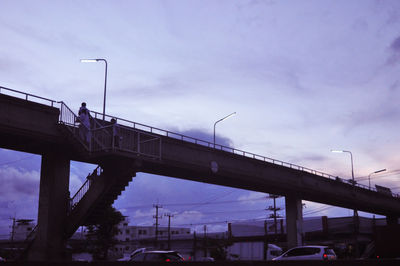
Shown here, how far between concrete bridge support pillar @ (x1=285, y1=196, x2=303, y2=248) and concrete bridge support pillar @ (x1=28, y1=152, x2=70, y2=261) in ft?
86.9

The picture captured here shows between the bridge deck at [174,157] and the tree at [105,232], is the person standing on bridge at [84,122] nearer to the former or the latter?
the bridge deck at [174,157]

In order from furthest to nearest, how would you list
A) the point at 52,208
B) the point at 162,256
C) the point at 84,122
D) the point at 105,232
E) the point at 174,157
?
the point at 105,232 < the point at 174,157 < the point at 52,208 < the point at 84,122 < the point at 162,256

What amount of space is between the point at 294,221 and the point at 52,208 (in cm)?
3003

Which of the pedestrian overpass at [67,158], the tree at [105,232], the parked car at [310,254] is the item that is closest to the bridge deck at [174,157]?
the pedestrian overpass at [67,158]

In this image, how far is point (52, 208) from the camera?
27.4 meters

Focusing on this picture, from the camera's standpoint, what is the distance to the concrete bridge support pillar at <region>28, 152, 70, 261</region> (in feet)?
88.2

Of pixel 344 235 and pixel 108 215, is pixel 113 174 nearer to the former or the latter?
pixel 108 215

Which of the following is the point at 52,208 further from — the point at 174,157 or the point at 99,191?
the point at 174,157

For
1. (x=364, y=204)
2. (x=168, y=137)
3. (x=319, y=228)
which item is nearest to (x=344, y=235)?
(x=319, y=228)

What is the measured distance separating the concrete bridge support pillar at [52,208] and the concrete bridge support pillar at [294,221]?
26496mm

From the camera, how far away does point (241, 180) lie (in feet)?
140

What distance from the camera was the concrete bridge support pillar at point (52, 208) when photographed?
2688 centimetres

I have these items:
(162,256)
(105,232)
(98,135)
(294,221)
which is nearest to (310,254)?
(162,256)

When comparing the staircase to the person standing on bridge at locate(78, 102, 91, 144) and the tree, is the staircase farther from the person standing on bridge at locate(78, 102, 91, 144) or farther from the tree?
the tree
